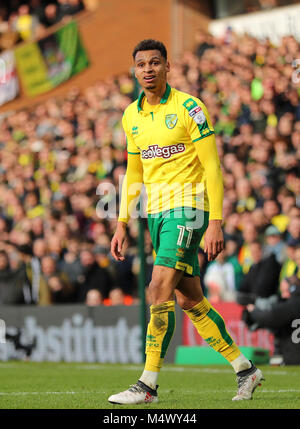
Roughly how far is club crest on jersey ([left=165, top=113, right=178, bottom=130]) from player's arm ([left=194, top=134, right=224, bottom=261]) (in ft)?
0.72

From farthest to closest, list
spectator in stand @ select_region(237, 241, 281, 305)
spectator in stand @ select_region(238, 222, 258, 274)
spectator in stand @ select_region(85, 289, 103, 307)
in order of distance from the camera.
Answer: spectator in stand @ select_region(85, 289, 103, 307) < spectator in stand @ select_region(238, 222, 258, 274) < spectator in stand @ select_region(237, 241, 281, 305)

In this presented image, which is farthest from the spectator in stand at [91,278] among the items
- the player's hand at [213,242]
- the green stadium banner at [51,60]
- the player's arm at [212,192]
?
the green stadium banner at [51,60]

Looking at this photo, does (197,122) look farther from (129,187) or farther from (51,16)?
(51,16)

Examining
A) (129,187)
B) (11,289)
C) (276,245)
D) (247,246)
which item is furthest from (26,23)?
→ (129,187)

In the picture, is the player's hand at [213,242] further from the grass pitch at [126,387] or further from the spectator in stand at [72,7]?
the spectator in stand at [72,7]

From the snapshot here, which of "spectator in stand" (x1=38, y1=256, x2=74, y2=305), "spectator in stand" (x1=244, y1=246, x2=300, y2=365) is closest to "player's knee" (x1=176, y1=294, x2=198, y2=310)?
"spectator in stand" (x1=244, y1=246, x2=300, y2=365)

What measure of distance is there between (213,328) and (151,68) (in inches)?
74.3

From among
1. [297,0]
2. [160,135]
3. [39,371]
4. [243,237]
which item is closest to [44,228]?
[243,237]

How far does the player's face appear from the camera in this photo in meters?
6.39

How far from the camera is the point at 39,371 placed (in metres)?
11.0

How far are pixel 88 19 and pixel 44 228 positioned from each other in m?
9.79

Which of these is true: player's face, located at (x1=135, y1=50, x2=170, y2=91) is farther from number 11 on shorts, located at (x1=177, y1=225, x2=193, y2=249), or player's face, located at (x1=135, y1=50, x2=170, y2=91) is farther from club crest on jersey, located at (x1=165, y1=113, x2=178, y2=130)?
number 11 on shorts, located at (x1=177, y1=225, x2=193, y2=249)

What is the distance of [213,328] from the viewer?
6.50 m

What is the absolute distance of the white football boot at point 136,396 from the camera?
6.07 m
